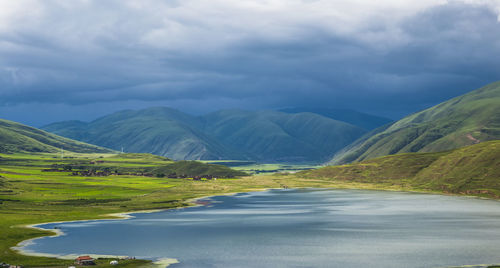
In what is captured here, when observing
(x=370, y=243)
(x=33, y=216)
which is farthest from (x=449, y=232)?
(x=33, y=216)

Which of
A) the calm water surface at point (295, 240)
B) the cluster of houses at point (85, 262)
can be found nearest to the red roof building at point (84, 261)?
the cluster of houses at point (85, 262)

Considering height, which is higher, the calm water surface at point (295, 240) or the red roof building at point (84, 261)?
the red roof building at point (84, 261)

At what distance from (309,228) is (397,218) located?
4208 cm

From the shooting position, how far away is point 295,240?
136000mm

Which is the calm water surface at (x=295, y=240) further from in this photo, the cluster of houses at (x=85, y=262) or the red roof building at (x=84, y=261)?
the red roof building at (x=84, y=261)

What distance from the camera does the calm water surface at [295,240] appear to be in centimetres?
10750

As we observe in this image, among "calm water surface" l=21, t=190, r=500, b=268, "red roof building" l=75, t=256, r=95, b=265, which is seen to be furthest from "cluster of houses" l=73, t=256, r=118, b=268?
"calm water surface" l=21, t=190, r=500, b=268

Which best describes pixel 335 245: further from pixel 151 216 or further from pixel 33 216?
pixel 33 216

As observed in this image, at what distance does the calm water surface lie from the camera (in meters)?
108

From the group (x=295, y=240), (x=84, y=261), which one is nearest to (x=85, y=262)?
(x=84, y=261)

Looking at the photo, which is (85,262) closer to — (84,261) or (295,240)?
(84,261)

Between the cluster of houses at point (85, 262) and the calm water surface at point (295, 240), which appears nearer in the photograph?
the cluster of houses at point (85, 262)

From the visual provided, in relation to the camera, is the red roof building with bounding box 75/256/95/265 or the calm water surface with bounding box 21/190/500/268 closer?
the red roof building with bounding box 75/256/95/265

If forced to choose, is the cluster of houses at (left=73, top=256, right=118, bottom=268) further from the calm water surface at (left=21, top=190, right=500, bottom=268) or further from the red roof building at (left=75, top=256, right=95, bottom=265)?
the calm water surface at (left=21, top=190, right=500, bottom=268)
